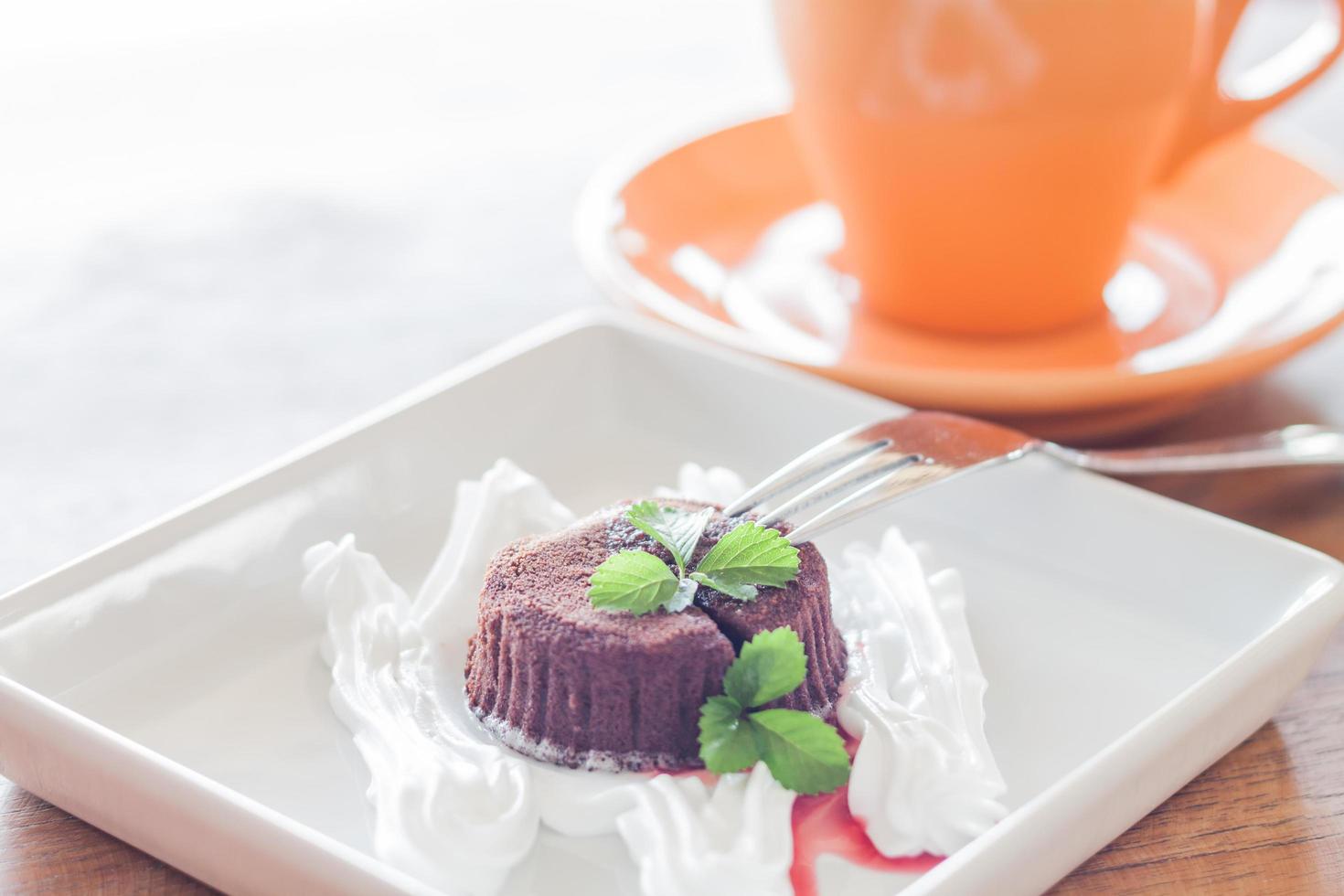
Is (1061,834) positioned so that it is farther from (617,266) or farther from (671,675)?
(617,266)

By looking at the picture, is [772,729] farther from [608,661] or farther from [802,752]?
[608,661]

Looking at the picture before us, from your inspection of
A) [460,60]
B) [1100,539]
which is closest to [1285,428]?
[1100,539]

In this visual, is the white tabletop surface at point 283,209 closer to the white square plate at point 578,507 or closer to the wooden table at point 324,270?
the wooden table at point 324,270

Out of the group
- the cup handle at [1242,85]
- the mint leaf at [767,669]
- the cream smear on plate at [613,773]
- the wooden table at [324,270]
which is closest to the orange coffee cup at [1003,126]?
the cup handle at [1242,85]

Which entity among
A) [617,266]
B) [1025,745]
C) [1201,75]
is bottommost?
[1025,745]

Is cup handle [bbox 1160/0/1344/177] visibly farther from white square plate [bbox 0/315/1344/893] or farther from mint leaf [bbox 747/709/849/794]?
mint leaf [bbox 747/709/849/794]

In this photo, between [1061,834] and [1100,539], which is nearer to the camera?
[1061,834]
